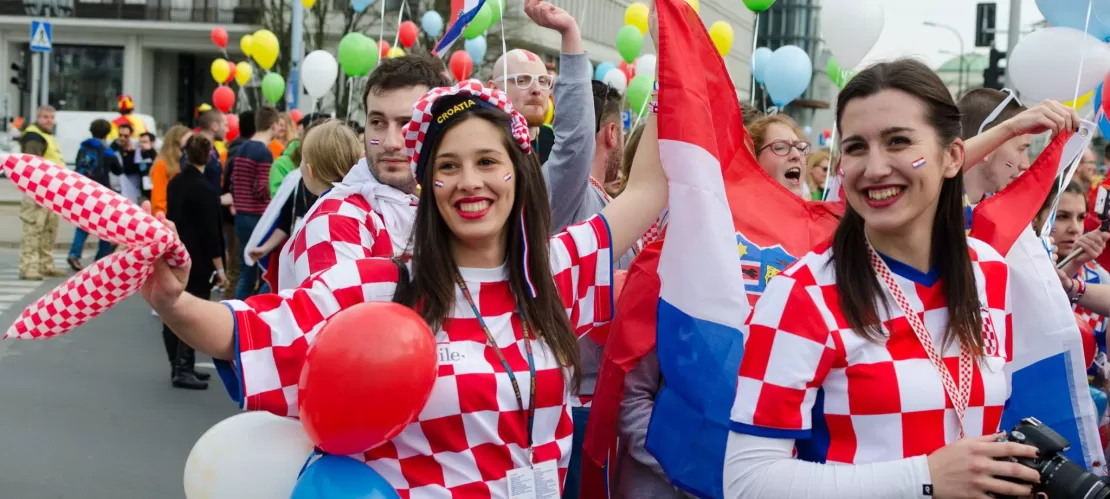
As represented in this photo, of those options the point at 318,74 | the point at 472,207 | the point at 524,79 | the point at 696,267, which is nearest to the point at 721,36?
the point at 318,74

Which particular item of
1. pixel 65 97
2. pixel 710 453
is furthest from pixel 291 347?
pixel 65 97

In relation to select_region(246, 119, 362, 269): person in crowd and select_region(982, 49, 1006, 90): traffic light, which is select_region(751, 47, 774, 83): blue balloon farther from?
select_region(246, 119, 362, 269): person in crowd

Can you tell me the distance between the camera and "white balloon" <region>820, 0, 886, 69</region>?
5.96 meters

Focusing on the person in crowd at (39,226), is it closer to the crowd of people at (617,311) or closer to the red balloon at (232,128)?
the red balloon at (232,128)

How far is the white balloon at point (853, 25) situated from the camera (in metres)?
5.96

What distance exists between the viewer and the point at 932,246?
234cm

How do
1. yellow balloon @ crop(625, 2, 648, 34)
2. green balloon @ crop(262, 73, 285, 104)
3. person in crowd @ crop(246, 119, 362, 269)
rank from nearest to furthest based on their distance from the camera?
person in crowd @ crop(246, 119, 362, 269) → yellow balloon @ crop(625, 2, 648, 34) → green balloon @ crop(262, 73, 285, 104)

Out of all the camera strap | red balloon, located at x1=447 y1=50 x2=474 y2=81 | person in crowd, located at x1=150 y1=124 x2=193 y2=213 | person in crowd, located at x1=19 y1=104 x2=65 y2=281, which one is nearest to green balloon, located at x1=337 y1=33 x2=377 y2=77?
person in crowd, located at x1=150 y1=124 x2=193 y2=213

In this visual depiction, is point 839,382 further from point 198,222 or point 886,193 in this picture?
point 198,222

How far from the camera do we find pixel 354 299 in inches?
96.5

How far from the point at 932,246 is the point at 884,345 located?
30 centimetres

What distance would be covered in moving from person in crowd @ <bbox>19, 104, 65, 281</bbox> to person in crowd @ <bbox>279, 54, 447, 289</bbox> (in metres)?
9.96

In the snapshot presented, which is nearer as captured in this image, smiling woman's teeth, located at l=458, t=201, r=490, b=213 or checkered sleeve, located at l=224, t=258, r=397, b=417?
checkered sleeve, located at l=224, t=258, r=397, b=417

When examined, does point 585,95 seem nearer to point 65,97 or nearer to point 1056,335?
point 1056,335
